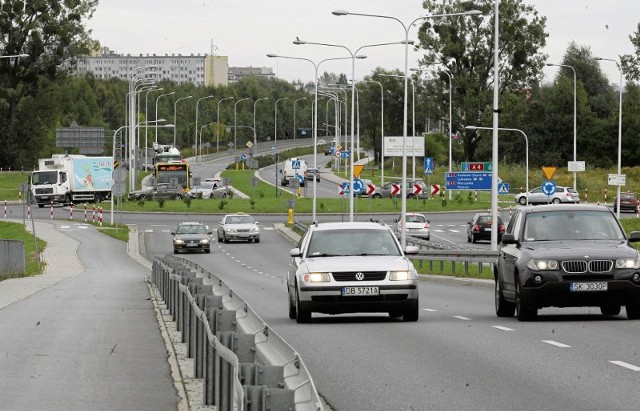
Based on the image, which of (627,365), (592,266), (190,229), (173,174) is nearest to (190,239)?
(190,229)

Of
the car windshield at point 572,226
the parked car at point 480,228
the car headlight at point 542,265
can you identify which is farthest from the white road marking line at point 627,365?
the parked car at point 480,228

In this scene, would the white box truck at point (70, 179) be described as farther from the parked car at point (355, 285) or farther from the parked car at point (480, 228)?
the parked car at point (355, 285)

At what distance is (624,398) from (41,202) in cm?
9279

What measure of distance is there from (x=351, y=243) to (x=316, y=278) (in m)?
1.37

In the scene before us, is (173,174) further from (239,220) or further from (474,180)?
(474,180)

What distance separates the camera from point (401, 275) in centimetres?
2108

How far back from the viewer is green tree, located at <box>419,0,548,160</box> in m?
124

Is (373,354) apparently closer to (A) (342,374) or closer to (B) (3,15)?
(A) (342,374)

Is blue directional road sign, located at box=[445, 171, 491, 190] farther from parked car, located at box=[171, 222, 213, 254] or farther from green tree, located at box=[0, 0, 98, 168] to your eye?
green tree, located at box=[0, 0, 98, 168]

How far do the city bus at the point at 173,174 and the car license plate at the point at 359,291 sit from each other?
3423 inches

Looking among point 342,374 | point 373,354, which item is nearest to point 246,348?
point 342,374

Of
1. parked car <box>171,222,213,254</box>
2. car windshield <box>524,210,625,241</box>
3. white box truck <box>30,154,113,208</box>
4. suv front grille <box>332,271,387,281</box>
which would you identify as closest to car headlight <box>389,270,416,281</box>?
suv front grille <box>332,271,387,281</box>

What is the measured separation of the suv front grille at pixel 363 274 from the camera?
2100 cm

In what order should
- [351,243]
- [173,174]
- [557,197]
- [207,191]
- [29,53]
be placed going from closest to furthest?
1. [351,243]
2. [557,197]
3. [173,174]
4. [207,191]
5. [29,53]
